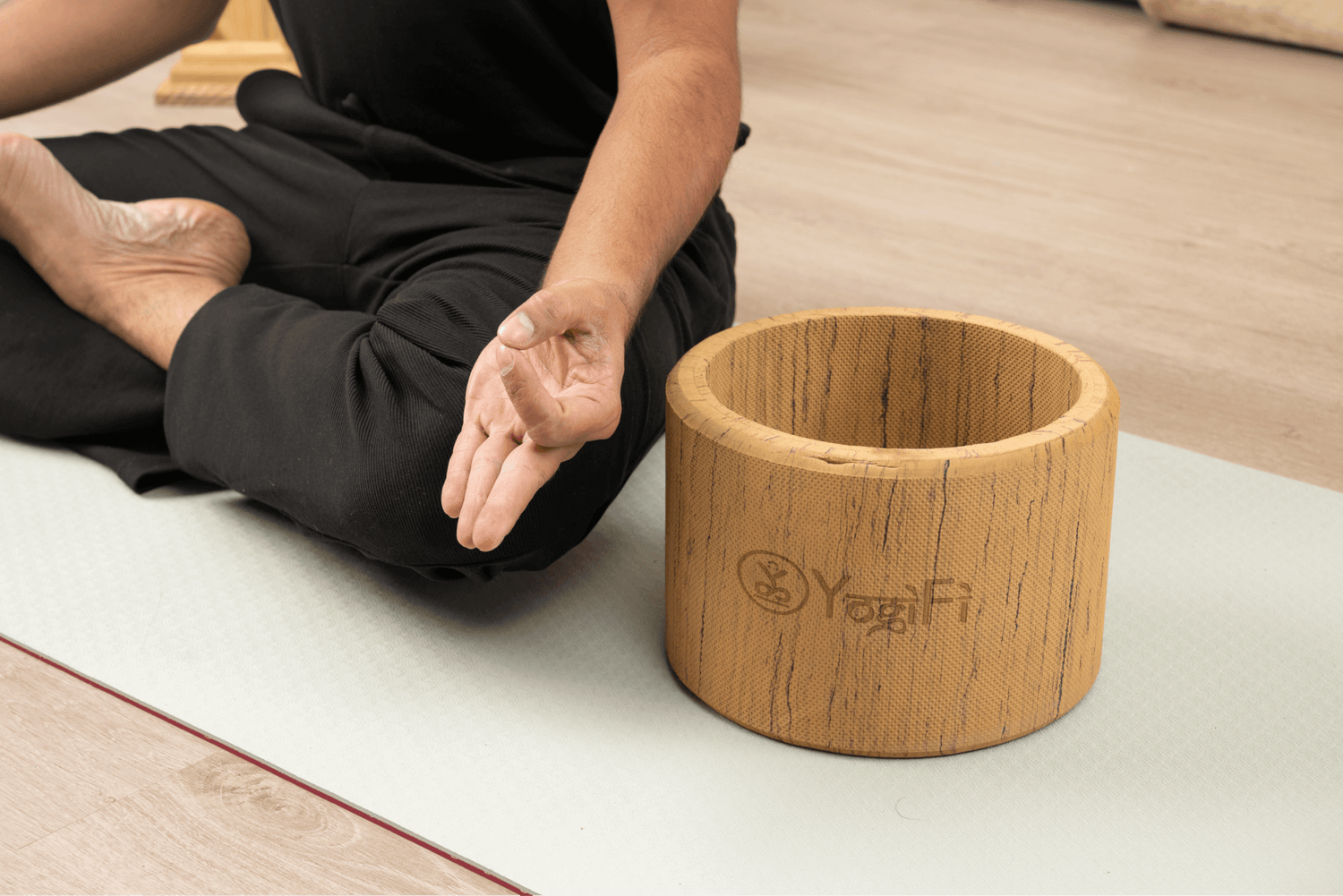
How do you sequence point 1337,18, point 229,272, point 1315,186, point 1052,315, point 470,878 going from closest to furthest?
point 470,878, point 229,272, point 1052,315, point 1315,186, point 1337,18

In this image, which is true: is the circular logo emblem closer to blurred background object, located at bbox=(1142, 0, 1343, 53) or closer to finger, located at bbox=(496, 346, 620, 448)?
finger, located at bbox=(496, 346, 620, 448)

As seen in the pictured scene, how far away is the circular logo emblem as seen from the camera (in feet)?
2.56

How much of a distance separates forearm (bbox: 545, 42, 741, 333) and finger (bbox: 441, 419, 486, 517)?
0.13 m

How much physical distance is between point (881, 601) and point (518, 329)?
0.28m

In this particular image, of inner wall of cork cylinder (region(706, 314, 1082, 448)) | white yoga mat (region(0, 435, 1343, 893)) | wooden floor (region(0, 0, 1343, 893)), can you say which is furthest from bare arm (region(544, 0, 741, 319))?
wooden floor (region(0, 0, 1343, 893))

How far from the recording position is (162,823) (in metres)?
0.76

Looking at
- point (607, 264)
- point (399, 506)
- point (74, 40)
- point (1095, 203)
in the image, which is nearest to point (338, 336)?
point (399, 506)

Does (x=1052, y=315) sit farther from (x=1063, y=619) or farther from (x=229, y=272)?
(x=229, y=272)

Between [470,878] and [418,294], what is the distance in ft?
1.47

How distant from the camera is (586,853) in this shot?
0.74 meters

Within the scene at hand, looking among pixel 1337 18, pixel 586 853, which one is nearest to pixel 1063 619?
→ pixel 586 853

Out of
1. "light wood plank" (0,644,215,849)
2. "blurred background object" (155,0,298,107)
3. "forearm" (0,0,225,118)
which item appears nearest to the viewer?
"light wood plank" (0,644,215,849)

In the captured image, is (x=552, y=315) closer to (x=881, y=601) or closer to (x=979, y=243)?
(x=881, y=601)

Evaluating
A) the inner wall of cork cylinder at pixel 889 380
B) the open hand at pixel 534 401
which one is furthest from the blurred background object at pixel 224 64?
the open hand at pixel 534 401
